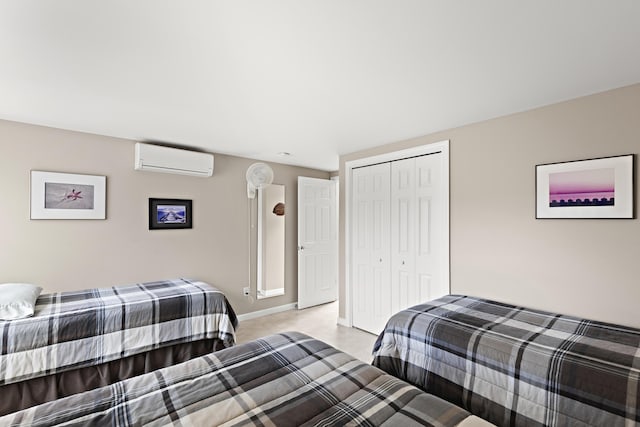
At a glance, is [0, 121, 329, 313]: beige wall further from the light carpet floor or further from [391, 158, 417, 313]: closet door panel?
[391, 158, 417, 313]: closet door panel

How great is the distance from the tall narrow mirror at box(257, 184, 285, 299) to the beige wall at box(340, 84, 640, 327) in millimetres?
2458

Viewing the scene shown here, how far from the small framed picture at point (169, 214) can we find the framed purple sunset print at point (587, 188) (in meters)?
3.64

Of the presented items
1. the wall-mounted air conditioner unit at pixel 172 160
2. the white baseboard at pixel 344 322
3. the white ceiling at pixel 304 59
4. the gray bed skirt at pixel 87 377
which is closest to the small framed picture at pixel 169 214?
the wall-mounted air conditioner unit at pixel 172 160

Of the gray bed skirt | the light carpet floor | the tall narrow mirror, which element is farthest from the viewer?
the tall narrow mirror

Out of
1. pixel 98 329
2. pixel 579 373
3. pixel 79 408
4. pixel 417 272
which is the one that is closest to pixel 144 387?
pixel 79 408

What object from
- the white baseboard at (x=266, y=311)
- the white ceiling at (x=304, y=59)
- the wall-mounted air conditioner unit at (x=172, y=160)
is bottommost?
the white baseboard at (x=266, y=311)

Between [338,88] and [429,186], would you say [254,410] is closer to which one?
[338,88]

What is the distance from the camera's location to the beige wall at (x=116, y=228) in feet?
9.07

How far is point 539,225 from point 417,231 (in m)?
1.12

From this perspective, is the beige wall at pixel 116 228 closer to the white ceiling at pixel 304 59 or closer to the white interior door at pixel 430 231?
the white ceiling at pixel 304 59

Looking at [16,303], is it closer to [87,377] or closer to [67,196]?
[87,377]

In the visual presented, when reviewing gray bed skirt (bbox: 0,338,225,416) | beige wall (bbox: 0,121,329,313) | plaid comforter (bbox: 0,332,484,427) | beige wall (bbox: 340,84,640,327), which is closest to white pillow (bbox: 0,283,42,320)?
gray bed skirt (bbox: 0,338,225,416)

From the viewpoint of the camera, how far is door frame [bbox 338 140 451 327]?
3.00m

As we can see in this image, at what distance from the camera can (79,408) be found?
1089 millimetres
